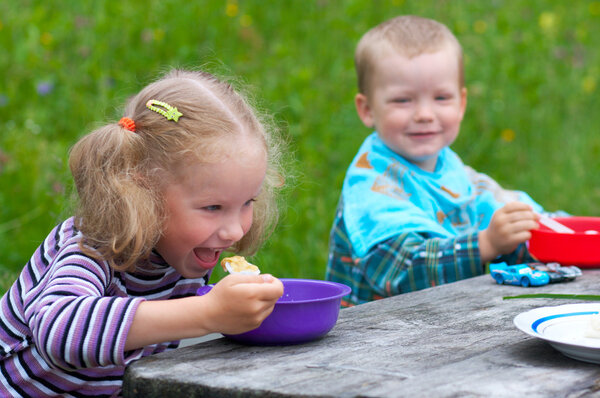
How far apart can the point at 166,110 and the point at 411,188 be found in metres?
1.18

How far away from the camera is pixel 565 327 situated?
156 centimetres

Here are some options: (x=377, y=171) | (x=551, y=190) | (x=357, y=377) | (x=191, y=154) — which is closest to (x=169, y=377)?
(x=357, y=377)

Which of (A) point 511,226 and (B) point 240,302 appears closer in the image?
(B) point 240,302

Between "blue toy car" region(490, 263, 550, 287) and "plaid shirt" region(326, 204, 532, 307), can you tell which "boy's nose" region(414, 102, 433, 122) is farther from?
"blue toy car" region(490, 263, 550, 287)

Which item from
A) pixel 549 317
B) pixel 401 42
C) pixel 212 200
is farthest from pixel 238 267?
pixel 401 42

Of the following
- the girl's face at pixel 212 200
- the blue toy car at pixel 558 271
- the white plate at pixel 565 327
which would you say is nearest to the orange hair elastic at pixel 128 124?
the girl's face at pixel 212 200

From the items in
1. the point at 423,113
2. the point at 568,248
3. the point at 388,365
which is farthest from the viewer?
A: the point at 423,113

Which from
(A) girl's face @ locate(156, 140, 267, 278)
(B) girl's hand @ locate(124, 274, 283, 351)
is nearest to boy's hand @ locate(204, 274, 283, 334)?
(B) girl's hand @ locate(124, 274, 283, 351)

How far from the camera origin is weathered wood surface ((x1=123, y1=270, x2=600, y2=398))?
4.11 ft

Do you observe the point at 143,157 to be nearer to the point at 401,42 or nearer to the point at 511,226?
the point at 511,226

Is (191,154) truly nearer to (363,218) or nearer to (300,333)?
(300,333)

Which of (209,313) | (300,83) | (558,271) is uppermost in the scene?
(300,83)

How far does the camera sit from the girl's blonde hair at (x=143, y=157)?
1771 mm

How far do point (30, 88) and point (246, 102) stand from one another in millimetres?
3288
